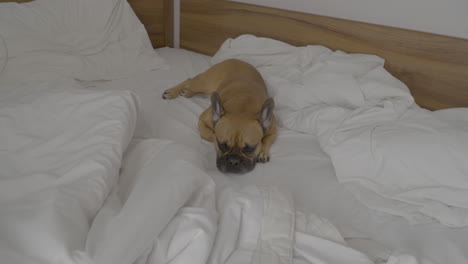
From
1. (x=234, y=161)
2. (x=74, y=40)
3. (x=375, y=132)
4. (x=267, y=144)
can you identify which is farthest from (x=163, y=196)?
(x=74, y=40)

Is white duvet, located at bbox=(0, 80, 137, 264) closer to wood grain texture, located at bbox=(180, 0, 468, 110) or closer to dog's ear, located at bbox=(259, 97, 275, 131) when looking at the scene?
dog's ear, located at bbox=(259, 97, 275, 131)

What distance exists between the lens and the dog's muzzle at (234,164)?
156cm

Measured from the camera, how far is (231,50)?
2.53m

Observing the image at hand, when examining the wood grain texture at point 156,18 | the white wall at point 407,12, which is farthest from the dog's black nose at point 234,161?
the wood grain texture at point 156,18

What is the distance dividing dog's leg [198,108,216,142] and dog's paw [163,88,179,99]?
1.25 ft

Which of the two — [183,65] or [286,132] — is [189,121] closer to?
[286,132]

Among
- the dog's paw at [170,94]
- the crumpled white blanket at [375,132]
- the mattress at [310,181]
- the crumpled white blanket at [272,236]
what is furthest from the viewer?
the dog's paw at [170,94]

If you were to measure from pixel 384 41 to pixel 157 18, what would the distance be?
1872 millimetres

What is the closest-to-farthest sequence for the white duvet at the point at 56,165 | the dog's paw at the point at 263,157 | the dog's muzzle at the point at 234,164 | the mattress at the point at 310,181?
the white duvet at the point at 56,165 < the mattress at the point at 310,181 < the dog's muzzle at the point at 234,164 < the dog's paw at the point at 263,157

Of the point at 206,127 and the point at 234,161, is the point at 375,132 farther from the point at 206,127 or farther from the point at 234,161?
the point at 206,127

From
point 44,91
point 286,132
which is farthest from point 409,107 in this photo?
point 44,91

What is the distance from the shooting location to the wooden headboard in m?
2.88

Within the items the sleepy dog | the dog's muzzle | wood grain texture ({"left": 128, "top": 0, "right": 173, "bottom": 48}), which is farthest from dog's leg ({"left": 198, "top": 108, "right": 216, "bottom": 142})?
wood grain texture ({"left": 128, "top": 0, "right": 173, "bottom": 48})

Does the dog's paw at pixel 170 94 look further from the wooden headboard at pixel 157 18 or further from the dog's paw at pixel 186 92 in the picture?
the wooden headboard at pixel 157 18
